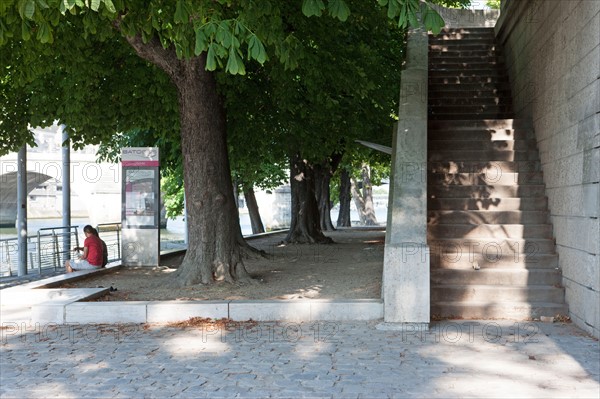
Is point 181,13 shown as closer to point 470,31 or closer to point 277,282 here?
point 277,282

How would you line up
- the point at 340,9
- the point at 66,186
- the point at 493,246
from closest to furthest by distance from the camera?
1. the point at 340,9
2. the point at 493,246
3. the point at 66,186

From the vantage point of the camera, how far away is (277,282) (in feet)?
36.1

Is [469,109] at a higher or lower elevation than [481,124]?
higher

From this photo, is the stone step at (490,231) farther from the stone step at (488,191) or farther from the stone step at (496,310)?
the stone step at (496,310)

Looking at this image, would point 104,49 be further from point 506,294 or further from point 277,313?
point 506,294

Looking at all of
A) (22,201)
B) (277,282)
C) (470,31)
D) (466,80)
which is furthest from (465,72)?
(22,201)

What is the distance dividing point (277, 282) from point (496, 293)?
395cm

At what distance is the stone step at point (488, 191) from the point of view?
9.88m

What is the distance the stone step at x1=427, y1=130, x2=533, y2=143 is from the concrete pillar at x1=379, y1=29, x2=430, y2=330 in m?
1.42

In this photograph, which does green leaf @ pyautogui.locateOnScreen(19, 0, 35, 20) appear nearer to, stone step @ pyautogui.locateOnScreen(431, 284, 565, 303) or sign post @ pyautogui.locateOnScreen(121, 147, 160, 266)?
stone step @ pyautogui.locateOnScreen(431, 284, 565, 303)

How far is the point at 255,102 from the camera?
15.8 metres

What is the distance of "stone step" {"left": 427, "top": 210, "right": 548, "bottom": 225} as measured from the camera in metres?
9.44

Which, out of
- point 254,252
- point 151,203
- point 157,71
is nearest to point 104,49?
point 157,71

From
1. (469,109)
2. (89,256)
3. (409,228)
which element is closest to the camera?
(409,228)
